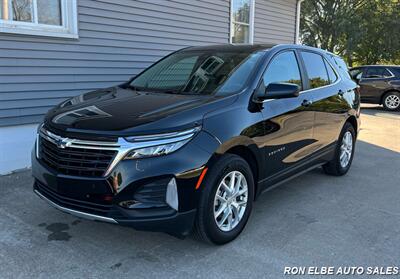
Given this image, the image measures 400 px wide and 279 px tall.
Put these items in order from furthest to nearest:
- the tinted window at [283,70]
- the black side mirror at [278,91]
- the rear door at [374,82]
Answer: the rear door at [374,82] → the tinted window at [283,70] → the black side mirror at [278,91]

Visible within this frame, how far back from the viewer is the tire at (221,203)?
313 centimetres

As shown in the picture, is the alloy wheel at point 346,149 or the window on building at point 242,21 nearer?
the alloy wheel at point 346,149

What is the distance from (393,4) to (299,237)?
25018 mm

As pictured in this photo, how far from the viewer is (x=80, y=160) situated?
3006mm

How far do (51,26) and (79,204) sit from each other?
11.9ft

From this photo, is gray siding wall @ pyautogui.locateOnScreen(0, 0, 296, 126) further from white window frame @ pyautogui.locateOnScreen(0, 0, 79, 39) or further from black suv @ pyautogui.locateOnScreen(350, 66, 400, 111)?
black suv @ pyautogui.locateOnScreen(350, 66, 400, 111)

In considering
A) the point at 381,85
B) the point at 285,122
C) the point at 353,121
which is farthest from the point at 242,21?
the point at 381,85

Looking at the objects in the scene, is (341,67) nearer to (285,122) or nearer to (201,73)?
(285,122)

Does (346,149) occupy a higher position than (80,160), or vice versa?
(80,160)

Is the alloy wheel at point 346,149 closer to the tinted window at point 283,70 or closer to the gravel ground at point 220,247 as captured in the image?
the gravel ground at point 220,247

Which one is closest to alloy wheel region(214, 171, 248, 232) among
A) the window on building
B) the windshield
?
the windshield

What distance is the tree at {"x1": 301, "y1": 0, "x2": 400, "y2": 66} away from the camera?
23531 millimetres

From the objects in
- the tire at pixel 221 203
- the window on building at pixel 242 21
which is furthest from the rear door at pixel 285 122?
the window on building at pixel 242 21

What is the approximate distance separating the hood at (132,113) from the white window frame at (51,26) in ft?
6.98
